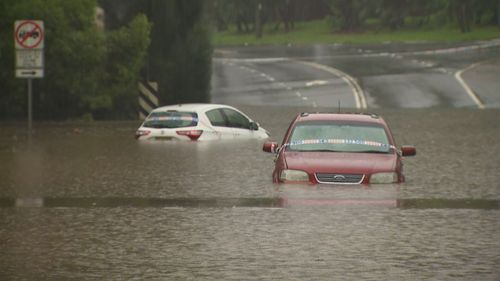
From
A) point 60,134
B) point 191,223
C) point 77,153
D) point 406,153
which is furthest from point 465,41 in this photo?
point 191,223

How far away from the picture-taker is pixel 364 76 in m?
66.1

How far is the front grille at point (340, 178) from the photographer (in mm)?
19000

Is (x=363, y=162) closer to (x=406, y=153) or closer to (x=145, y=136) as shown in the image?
(x=406, y=153)

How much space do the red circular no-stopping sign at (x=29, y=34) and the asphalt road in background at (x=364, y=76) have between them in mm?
20026

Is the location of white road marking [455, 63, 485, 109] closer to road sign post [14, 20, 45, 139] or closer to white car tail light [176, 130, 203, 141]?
white car tail light [176, 130, 203, 141]

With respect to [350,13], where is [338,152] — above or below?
above

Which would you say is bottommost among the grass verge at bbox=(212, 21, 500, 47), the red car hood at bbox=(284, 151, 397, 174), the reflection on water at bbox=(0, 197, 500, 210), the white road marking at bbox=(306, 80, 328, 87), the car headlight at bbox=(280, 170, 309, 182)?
the grass verge at bbox=(212, 21, 500, 47)

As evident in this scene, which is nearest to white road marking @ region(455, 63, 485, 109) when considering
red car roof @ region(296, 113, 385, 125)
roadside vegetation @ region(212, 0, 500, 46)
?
roadside vegetation @ region(212, 0, 500, 46)

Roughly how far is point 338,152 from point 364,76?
1827 inches

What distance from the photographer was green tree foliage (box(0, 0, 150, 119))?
40.2 metres

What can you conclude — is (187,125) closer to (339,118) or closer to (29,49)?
(29,49)

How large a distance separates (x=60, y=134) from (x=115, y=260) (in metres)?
25.1

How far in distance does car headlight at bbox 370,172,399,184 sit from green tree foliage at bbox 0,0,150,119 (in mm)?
22146

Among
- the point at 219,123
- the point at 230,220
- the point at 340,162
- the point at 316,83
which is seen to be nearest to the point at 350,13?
the point at 316,83
